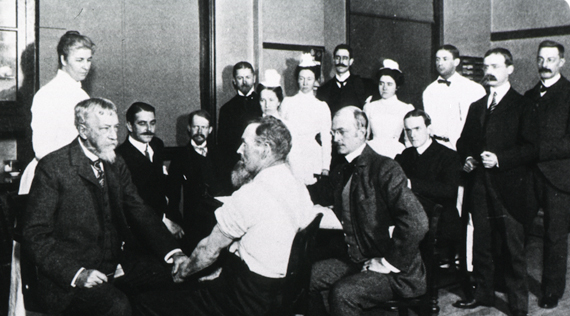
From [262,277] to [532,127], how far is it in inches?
88.3

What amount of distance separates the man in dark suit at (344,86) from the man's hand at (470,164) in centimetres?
174

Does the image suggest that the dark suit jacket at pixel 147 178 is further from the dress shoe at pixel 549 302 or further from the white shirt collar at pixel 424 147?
the dress shoe at pixel 549 302

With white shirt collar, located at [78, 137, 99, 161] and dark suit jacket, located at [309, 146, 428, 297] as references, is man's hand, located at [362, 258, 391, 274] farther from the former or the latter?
white shirt collar, located at [78, 137, 99, 161]

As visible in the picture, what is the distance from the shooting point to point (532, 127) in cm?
364

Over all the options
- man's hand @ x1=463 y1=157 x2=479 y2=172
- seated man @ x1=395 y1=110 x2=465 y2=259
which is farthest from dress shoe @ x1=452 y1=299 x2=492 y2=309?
man's hand @ x1=463 y1=157 x2=479 y2=172

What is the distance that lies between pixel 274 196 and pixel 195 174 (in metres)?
2.06

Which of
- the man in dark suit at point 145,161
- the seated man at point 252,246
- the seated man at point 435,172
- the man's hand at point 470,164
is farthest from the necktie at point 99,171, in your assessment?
the man's hand at point 470,164

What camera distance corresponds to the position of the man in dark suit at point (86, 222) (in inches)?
93.0

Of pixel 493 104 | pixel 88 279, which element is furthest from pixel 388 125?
pixel 88 279

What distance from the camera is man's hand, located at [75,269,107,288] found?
2.32 m

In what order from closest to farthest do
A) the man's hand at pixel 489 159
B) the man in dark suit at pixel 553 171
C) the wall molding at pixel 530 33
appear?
the man's hand at pixel 489 159 < the man in dark suit at pixel 553 171 < the wall molding at pixel 530 33

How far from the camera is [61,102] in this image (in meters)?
3.27

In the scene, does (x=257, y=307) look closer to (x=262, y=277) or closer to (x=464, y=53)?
(x=262, y=277)

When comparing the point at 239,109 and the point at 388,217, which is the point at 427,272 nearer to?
the point at 388,217
